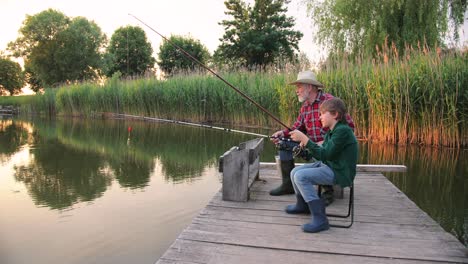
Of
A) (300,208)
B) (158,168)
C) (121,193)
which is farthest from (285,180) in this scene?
(158,168)

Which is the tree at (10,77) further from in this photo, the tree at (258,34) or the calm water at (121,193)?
the calm water at (121,193)

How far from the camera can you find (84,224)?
14.5 ft

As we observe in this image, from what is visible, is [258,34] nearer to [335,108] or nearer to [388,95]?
[388,95]

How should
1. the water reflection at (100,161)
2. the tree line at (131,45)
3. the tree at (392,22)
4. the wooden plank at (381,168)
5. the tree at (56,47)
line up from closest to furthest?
the wooden plank at (381,168) < the water reflection at (100,161) < the tree at (392,22) < the tree line at (131,45) < the tree at (56,47)

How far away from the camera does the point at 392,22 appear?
15453mm

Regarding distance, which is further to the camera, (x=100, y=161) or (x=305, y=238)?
(x=100, y=161)

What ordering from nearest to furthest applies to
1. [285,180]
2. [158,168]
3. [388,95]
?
[285,180] → [158,168] → [388,95]

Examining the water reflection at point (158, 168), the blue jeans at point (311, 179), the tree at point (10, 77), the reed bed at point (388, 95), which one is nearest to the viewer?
the blue jeans at point (311, 179)

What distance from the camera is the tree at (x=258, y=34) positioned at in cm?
3834

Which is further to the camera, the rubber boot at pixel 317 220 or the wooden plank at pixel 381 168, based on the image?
the wooden plank at pixel 381 168

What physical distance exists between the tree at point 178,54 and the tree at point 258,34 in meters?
5.69

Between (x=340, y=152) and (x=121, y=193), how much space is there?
3743mm

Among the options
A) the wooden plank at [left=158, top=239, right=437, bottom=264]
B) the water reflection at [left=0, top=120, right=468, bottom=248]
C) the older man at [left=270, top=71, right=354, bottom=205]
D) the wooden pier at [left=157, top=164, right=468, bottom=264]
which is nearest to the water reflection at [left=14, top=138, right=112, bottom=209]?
the water reflection at [left=0, top=120, right=468, bottom=248]

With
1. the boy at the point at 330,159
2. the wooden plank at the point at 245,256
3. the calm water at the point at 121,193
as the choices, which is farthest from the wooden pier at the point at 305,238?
the calm water at the point at 121,193
